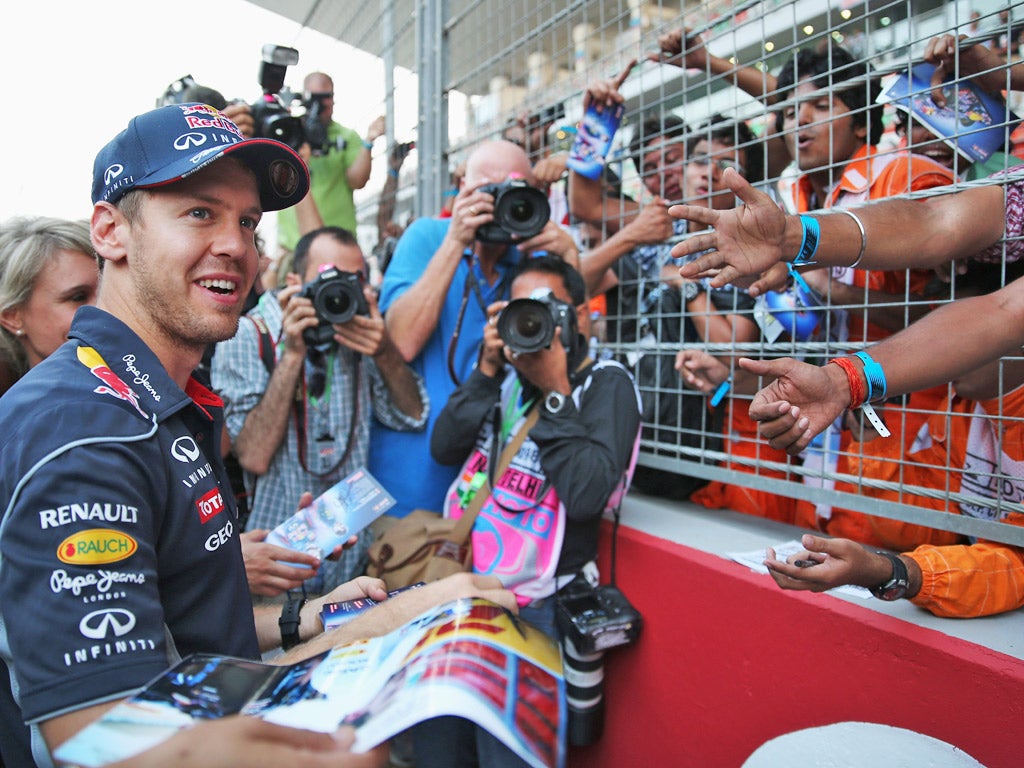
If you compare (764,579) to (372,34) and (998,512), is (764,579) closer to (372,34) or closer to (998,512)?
(998,512)

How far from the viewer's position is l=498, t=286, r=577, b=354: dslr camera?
1849 millimetres

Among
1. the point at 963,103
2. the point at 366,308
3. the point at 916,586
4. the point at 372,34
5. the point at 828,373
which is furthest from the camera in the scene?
the point at 372,34

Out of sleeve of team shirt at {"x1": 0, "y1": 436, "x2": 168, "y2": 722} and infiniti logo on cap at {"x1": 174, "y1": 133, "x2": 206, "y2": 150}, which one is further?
infiniti logo on cap at {"x1": 174, "y1": 133, "x2": 206, "y2": 150}

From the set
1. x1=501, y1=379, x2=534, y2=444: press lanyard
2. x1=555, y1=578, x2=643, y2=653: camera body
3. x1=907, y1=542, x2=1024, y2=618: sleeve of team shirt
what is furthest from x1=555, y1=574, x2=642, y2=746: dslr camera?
x1=907, y1=542, x2=1024, y2=618: sleeve of team shirt

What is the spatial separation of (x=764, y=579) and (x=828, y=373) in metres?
0.67

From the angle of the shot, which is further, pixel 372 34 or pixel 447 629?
pixel 372 34

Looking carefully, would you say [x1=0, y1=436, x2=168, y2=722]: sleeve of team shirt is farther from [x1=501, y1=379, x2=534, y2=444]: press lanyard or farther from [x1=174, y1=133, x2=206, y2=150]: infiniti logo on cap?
[x1=501, y1=379, x2=534, y2=444]: press lanyard

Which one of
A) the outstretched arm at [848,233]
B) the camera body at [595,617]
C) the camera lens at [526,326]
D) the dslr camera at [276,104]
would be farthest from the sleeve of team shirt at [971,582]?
the dslr camera at [276,104]

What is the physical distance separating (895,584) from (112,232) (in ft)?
5.26

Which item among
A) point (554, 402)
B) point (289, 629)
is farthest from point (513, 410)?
point (289, 629)

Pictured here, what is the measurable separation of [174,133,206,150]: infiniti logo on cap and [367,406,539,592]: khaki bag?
3.82 feet

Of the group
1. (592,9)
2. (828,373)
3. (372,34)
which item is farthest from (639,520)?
(372,34)

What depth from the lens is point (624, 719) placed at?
1.94 metres

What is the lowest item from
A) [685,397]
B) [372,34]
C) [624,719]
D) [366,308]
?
[624,719]
